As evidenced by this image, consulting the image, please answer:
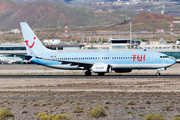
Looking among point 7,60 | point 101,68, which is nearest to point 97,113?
point 101,68

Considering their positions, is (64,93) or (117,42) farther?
(117,42)

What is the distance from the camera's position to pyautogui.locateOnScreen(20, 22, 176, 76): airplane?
163ft

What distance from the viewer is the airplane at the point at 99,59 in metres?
49.6

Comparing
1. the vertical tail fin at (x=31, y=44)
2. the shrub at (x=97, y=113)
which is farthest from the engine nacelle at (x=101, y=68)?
the shrub at (x=97, y=113)

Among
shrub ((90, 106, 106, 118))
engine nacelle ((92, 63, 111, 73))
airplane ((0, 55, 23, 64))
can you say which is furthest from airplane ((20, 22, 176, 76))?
airplane ((0, 55, 23, 64))

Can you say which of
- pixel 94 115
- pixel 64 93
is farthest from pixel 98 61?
pixel 94 115

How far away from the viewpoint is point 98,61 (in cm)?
5175

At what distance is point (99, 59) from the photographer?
51.8 m

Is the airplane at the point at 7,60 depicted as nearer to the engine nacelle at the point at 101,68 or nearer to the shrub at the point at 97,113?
the engine nacelle at the point at 101,68

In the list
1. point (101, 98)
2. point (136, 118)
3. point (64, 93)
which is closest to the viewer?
point (136, 118)

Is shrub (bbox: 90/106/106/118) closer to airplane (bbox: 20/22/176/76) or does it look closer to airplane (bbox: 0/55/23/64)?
airplane (bbox: 20/22/176/76)

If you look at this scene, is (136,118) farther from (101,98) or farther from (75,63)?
(75,63)

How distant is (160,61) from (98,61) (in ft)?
33.3

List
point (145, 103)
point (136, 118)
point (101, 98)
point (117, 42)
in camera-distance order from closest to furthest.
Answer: point (136, 118) → point (145, 103) → point (101, 98) → point (117, 42)
